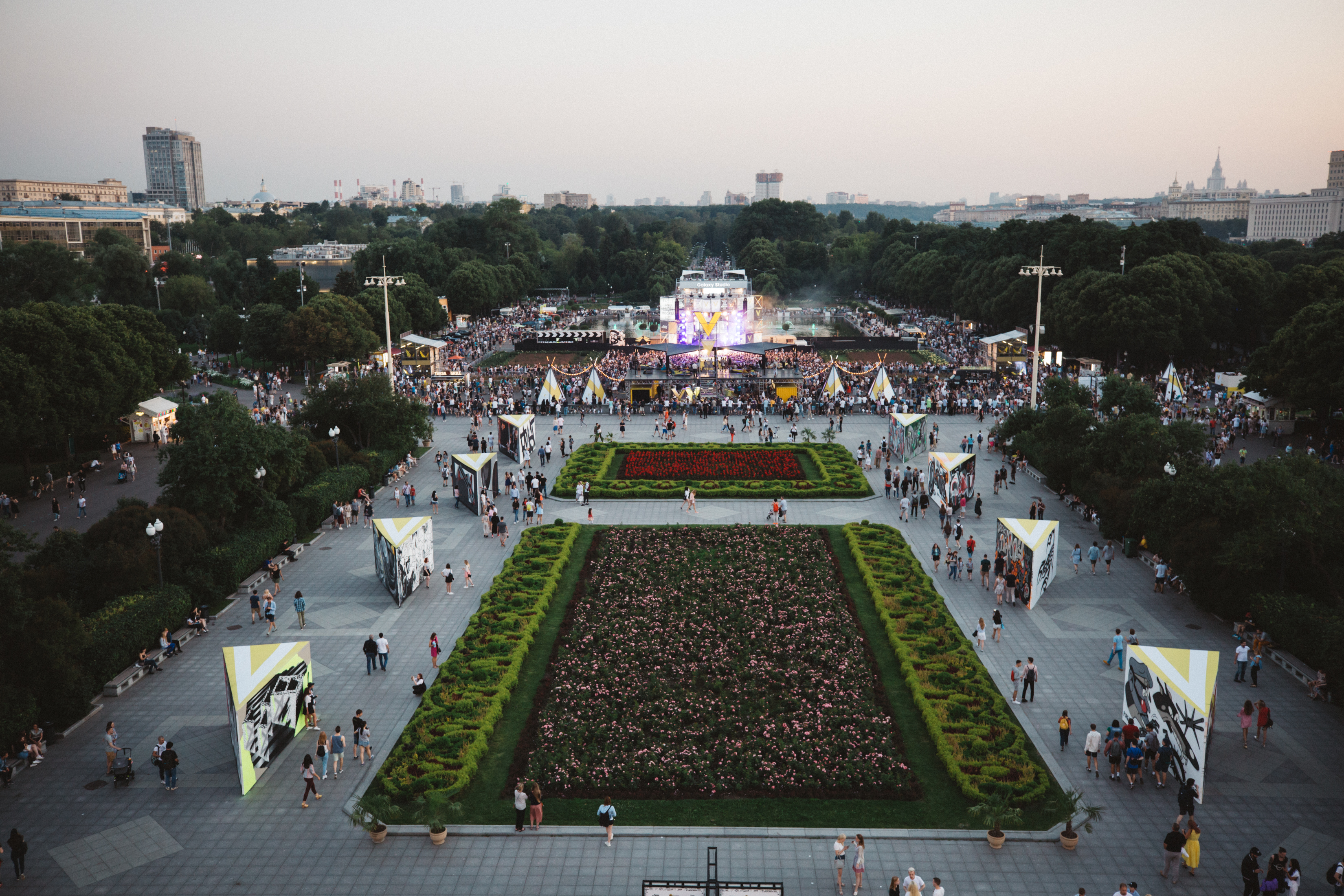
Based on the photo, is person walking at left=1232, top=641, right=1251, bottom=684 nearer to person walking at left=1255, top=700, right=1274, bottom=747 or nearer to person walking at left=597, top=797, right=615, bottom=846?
person walking at left=1255, top=700, right=1274, bottom=747

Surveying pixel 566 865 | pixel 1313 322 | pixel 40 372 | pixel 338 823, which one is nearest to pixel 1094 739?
pixel 566 865

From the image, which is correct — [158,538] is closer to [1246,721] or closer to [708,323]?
[1246,721]

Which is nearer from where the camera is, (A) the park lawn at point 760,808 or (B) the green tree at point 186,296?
(A) the park lawn at point 760,808

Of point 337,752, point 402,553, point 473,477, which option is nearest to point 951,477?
point 473,477

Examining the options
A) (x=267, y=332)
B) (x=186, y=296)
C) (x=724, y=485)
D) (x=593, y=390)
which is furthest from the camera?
(x=186, y=296)

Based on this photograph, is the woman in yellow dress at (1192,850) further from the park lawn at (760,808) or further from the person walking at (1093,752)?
the person walking at (1093,752)

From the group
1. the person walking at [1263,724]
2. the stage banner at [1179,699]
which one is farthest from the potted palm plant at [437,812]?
the person walking at [1263,724]
